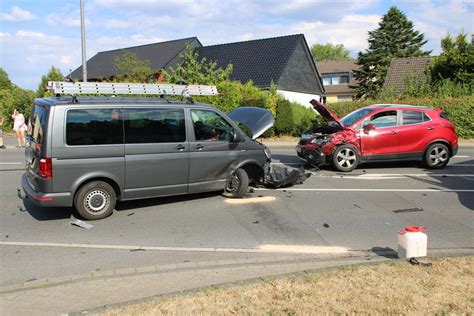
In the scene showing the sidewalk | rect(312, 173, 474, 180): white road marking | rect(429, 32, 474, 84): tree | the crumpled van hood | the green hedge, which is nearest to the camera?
the sidewalk

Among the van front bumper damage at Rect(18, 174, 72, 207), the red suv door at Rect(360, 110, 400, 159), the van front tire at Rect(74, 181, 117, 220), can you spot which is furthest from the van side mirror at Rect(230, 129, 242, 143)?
the red suv door at Rect(360, 110, 400, 159)

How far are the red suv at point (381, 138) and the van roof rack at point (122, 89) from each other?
3.75 meters

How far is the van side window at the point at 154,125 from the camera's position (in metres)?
7.19

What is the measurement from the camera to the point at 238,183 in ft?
27.8

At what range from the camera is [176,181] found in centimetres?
767

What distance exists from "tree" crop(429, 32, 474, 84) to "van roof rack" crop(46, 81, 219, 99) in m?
22.3

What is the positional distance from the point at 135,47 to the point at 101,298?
166 ft

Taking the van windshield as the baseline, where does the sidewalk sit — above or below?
below

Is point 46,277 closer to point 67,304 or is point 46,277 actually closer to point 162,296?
point 67,304

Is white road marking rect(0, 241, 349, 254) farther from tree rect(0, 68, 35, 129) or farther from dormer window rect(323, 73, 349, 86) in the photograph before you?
dormer window rect(323, 73, 349, 86)

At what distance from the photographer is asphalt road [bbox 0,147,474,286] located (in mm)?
5477

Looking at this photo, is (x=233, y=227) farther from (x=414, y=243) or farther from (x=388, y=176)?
(x=388, y=176)

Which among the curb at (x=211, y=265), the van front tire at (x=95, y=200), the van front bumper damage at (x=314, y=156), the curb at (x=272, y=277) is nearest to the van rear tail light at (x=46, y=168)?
the van front tire at (x=95, y=200)

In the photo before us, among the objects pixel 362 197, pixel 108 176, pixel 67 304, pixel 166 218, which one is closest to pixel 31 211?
pixel 108 176
